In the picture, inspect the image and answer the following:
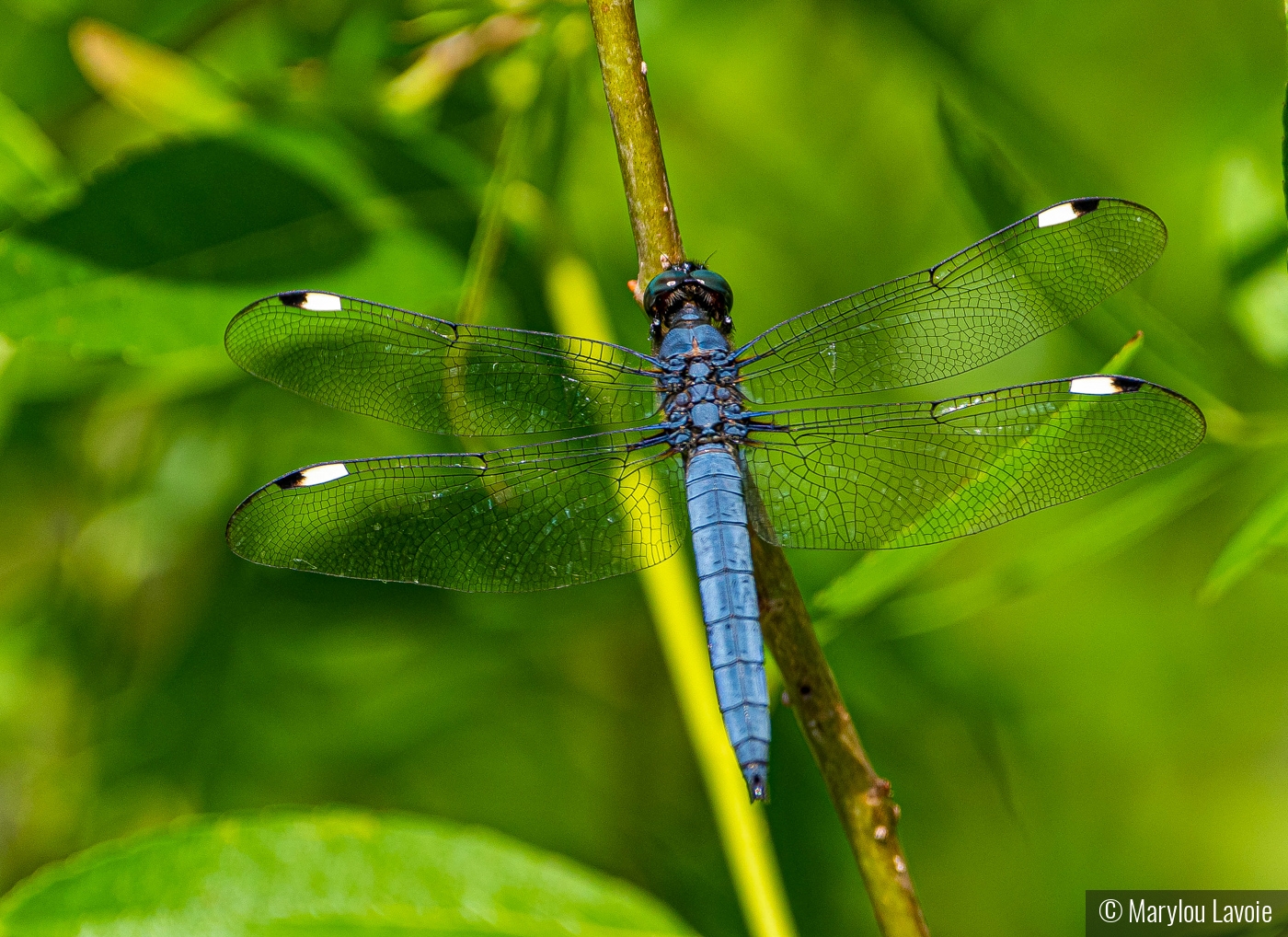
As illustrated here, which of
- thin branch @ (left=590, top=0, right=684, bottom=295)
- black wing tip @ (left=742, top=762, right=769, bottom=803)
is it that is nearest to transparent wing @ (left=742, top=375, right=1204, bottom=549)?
black wing tip @ (left=742, top=762, right=769, bottom=803)

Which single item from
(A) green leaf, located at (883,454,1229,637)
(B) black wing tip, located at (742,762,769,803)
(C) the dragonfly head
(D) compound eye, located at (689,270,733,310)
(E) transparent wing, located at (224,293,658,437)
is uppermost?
(D) compound eye, located at (689,270,733,310)

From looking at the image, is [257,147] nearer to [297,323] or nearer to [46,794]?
[297,323]

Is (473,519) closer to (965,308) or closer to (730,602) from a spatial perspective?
(730,602)

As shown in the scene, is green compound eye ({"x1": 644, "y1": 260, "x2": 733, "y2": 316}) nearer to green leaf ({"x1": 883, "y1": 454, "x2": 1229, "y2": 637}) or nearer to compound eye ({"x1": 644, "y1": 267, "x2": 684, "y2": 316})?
compound eye ({"x1": 644, "y1": 267, "x2": 684, "y2": 316})

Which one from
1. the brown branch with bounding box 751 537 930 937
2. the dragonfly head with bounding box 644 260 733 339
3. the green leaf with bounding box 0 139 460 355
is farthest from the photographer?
the dragonfly head with bounding box 644 260 733 339

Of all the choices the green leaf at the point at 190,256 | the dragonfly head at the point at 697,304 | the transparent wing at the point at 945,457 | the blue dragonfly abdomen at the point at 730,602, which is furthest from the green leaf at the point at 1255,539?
the green leaf at the point at 190,256

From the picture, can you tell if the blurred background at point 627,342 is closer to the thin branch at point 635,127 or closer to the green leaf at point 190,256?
the green leaf at point 190,256

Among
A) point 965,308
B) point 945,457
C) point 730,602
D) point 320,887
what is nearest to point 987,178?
point 965,308
